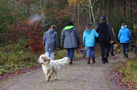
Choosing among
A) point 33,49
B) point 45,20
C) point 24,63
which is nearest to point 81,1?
point 45,20

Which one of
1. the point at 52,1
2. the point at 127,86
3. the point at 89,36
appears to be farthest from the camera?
the point at 52,1

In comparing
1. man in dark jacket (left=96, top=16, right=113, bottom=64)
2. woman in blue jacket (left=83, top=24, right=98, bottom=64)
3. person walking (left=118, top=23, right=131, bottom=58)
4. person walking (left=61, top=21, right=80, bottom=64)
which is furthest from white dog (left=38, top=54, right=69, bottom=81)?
person walking (left=118, top=23, right=131, bottom=58)

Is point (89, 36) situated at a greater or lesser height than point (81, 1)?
lesser

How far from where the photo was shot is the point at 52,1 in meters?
21.6

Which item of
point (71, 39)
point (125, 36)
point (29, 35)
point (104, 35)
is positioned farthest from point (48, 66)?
point (29, 35)

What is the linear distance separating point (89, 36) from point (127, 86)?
4.47 metres

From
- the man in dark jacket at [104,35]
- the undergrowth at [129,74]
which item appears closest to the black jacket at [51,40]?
the man in dark jacket at [104,35]

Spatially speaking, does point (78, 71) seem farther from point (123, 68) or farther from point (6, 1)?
point (6, 1)

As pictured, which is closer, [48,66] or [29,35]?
[48,66]

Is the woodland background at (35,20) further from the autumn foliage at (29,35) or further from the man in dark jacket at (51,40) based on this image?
the man in dark jacket at (51,40)

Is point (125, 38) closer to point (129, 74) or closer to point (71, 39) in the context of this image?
point (71, 39)

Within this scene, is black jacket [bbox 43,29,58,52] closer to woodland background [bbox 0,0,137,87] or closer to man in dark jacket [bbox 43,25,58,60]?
man in dark jacket [bbox 43,25,58,60]

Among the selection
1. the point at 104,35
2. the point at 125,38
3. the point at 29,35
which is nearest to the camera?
the point at 104,35

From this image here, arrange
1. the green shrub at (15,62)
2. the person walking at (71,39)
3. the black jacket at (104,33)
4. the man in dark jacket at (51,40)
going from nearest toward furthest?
the man in dark jacket at (51,40) → the black jacket at (104,33) → the person walking at (71,39) → the green shrub at (15,62)
